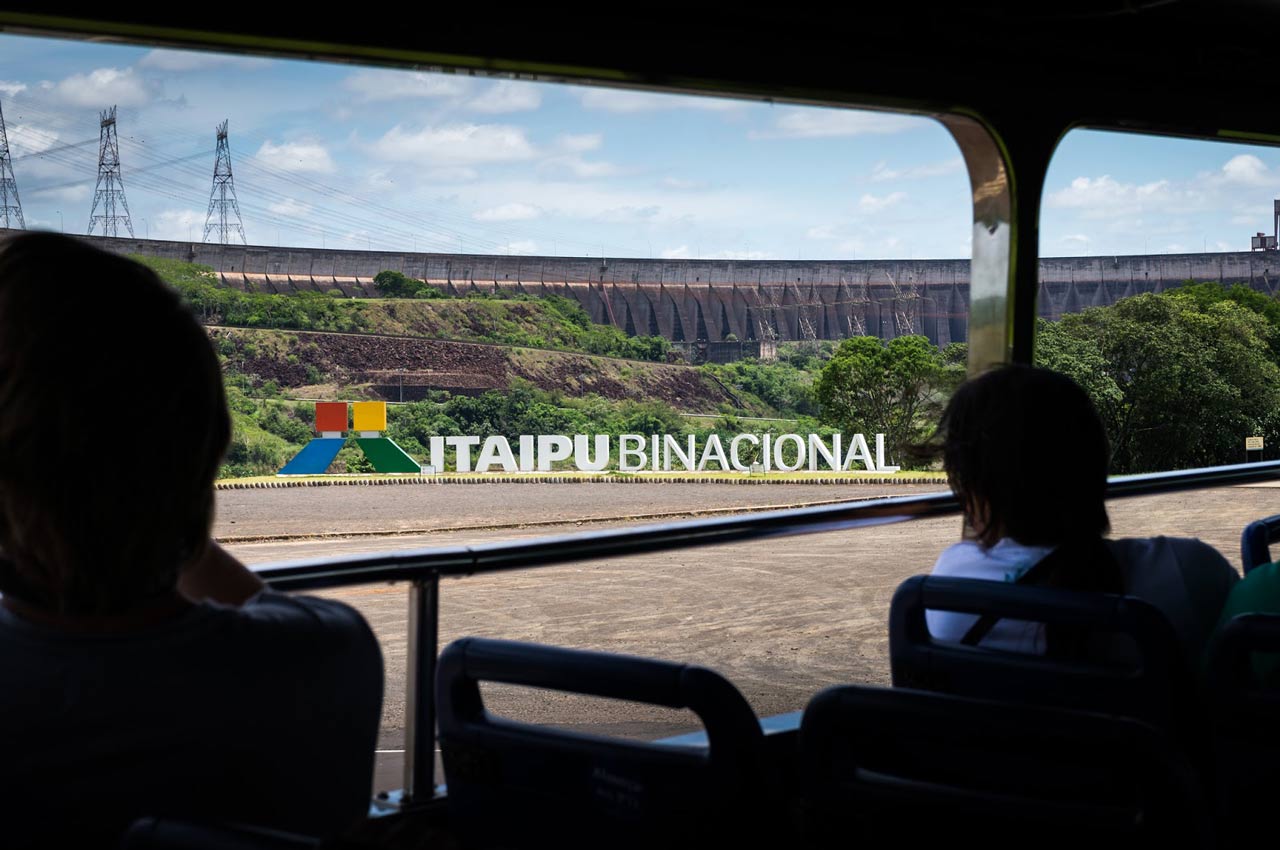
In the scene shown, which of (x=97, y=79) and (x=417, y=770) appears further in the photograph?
(x=97, y=79)

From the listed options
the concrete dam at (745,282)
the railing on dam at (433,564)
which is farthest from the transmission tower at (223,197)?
the railing on dam at (433,564)

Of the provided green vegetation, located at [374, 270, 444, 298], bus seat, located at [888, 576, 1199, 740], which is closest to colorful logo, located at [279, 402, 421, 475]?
green vegetation, located at [374, 270, 444, 298]

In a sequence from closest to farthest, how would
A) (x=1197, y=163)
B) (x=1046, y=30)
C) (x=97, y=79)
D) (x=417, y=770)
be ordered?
(x=417, y=770)
(x=1046, y=30)
(x=1197, y=163)
(x=97, y=79)

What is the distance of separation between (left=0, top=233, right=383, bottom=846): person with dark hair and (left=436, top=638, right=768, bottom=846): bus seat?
0.51 ft

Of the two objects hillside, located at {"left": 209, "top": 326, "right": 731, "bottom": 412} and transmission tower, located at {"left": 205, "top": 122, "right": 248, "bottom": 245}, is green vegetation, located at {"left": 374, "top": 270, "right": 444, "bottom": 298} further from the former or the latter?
transmission tower, located at {"left": 205, "top": 122, "right": 248, "bottom": 245}

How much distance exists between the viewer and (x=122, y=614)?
33.3 inches

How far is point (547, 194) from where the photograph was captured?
7962cm

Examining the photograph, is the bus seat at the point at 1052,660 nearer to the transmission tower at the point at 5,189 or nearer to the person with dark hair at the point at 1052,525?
the person with dark hair at the point at 1052,525

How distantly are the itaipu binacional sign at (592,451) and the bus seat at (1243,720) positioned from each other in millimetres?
66164

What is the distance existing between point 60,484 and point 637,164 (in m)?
86.8

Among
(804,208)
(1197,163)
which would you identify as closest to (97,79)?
(804,208)

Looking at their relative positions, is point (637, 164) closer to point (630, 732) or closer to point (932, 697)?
point (630, 732)

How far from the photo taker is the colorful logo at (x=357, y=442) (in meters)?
68.1

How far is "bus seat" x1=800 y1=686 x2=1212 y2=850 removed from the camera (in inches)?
35.2
